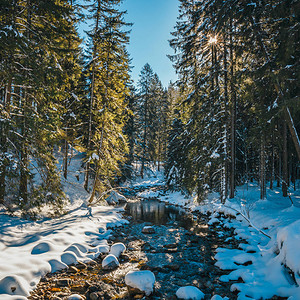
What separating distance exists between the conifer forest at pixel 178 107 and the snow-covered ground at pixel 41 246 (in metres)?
0.12

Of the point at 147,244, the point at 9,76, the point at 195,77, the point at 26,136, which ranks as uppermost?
the point at 195,77

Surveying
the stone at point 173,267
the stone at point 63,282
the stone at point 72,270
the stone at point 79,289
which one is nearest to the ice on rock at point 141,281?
the stone at point 79,289

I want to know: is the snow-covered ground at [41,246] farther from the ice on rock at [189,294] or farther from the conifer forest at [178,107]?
the ice on rock at [189,294]

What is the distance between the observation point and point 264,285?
15.4ft

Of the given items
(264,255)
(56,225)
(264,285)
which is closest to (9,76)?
(56,225)

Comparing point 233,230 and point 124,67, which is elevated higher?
point 124,67

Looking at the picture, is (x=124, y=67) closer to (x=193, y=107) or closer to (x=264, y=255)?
(x=193, y=107)

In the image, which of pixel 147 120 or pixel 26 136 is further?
pixel 147 120

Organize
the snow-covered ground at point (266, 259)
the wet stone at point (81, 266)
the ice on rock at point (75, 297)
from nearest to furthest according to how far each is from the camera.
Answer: the ice on rock at point (75, 297)
the snow-covered ground at point (266, 259)
the wet stone at point (81, 266)

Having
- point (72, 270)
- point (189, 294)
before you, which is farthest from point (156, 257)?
point (72, 270)

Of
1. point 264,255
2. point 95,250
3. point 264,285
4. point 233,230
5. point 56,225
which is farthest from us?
point 233,230

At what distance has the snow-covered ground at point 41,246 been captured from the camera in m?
4.32

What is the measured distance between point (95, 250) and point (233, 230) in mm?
6892

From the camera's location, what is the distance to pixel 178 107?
14453mm
